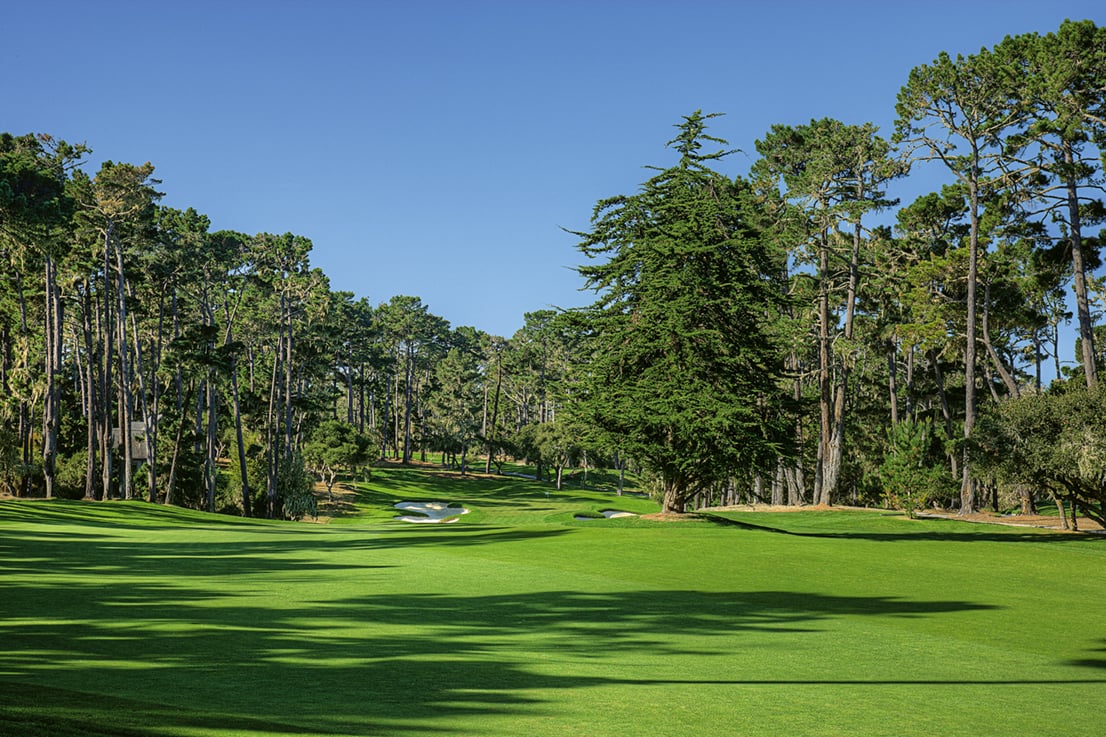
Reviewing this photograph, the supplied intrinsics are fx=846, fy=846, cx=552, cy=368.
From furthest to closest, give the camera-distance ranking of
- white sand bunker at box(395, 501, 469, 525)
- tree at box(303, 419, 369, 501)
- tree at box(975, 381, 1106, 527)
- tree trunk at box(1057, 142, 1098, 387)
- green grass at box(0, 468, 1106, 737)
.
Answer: tree at box(303, 419, 369, 501), white sand bunker at box(395, 501, 469, 525), tree trunk at box(1057, 142, 1098, 387), tree at box(975, 381, 1106, 527), green grass at box(0, 468, 1106, 737)

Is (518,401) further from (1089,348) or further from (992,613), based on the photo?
(992,613)

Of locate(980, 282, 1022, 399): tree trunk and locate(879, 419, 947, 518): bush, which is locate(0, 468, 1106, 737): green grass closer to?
locate(879, 419, 947, 518): bush

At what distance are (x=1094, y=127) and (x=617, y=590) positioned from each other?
38253mm

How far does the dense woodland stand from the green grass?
30.1 ft

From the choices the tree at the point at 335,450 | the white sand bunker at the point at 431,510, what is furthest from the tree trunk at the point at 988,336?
the tree at the point at 335,450

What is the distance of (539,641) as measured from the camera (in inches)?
477

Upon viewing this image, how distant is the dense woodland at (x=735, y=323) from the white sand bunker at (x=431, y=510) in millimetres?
5849

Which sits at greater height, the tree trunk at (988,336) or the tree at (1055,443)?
the tree trunk at (988,336)

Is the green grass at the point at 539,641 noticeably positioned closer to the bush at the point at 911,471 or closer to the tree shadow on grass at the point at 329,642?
the tree shadow on grass at the point at 329,642

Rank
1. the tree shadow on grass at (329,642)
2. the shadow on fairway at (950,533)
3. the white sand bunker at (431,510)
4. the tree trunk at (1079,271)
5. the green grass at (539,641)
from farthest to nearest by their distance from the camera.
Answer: the white sand bunker at (431,510)
the tree trunk at (1079,271)
the shadow on fairway at (950,533)
the green grass at (539,641)
the tree shadow on grass at (329,642)

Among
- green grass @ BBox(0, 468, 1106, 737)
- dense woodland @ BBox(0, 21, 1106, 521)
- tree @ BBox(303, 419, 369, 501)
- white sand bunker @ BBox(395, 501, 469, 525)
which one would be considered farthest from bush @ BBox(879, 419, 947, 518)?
tree @ BBox(303, 419, 369, 501)

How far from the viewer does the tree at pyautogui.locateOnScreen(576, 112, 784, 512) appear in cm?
3300

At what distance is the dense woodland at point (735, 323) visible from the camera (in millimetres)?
34438

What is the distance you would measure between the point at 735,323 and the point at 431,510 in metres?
42.7
